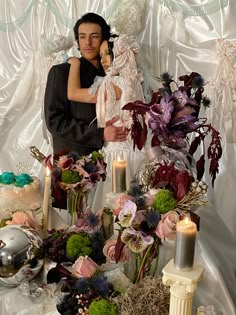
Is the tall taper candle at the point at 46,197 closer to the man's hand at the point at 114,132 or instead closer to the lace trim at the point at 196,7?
the man's hand at the point at 114,132

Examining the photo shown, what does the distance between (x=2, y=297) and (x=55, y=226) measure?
0.77 ft

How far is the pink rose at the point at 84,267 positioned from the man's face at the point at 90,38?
33.4 inches

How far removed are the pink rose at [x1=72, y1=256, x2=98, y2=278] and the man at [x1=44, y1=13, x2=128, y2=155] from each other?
65 centimetres

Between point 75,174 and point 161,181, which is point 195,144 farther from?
point 75,174

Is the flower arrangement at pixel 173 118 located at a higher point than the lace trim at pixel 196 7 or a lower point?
lower

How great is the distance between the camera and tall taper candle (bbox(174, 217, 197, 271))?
66cm

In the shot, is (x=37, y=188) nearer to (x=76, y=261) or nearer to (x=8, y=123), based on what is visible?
(x=76, y=261)

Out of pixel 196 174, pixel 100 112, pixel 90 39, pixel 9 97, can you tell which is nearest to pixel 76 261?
pixel 196 174

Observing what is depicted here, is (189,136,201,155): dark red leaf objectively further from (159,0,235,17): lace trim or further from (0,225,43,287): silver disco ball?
(159,0,235,17): lace trim

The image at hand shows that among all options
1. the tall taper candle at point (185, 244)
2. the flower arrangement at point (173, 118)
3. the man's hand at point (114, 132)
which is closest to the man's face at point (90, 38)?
the man's hand at point (114, 132)

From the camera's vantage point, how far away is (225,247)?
0.99 meters

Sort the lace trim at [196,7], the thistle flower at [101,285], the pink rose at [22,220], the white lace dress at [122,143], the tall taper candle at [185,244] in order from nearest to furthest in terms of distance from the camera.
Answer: the tall taper candle at [185,244] < the thistle flower at [101,285] < the pink rose at [22,220] < the white lace dress at [122,143] < the lace trim at [196,7]

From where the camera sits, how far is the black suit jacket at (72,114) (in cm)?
145

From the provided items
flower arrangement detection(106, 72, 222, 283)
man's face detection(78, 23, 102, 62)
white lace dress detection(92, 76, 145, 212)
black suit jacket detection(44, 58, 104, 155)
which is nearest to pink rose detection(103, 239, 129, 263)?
flower arrangement detection(106, 72, 222, 283)
